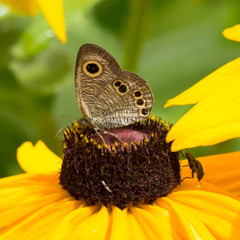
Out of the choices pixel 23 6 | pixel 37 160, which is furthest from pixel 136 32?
pixel 37 160

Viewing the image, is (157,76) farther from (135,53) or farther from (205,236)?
(205,236)

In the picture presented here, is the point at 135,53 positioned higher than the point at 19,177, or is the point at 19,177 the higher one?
the point at 135,53

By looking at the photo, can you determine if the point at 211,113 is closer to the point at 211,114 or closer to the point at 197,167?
the point at 211,114

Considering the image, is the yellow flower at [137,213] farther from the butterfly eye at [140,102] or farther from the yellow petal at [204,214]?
the butterfly eye at [140,102]

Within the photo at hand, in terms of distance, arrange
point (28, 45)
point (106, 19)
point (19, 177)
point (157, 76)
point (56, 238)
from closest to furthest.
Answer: point (56, 238), point (19, 177), point (28, 45), point (106, 19), point (157, 76)

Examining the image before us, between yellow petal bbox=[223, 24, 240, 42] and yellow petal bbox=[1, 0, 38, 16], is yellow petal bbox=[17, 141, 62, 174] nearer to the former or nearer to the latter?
yellow petal bbox=[1, 0, 38, 16]

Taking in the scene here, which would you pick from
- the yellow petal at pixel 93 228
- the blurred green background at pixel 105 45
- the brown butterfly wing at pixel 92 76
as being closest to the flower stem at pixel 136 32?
A: the blurred green background at pixel 105 45

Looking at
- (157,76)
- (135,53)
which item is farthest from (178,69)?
(135,53)
